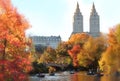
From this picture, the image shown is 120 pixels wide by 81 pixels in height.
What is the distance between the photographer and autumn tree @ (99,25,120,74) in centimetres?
7688

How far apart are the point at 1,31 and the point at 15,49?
1.66 metres

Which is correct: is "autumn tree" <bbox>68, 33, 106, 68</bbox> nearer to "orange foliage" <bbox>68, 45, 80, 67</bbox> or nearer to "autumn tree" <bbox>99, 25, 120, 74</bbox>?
"orange foliage" <bbox>68, 45, 80, 67</bbox>

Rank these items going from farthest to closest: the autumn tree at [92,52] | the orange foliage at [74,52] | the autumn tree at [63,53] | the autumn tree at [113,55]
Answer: the autumn tree at [63,53]
the orange foliage at [74,52]
the autumn tree at [92,52]
the autumn tree at [113,55]

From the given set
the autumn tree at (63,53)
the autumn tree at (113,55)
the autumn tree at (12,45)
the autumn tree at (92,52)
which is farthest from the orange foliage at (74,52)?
the autumn tree at (12,45)

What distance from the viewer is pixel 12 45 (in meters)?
29.2

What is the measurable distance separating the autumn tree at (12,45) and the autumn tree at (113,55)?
46.6 m

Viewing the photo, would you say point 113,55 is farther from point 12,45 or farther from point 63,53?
point 63,53

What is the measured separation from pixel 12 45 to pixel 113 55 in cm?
5076

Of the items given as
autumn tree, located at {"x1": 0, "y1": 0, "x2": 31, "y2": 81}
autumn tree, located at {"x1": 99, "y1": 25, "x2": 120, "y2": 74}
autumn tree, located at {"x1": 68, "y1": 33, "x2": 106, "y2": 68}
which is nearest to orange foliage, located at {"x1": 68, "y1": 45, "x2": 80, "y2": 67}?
autumn tree, located at {"x1": 68, "y1": 33, "x2": 106, "y2": 68}

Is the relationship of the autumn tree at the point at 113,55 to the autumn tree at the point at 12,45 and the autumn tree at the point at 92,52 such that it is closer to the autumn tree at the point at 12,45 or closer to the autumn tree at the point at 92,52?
the autumn tree at the point at 92,52

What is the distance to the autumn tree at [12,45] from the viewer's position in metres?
28.2

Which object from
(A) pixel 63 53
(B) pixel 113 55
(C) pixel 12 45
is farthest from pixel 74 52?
(C) pixel 12 45

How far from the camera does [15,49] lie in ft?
96.6

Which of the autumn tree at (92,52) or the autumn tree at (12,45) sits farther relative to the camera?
the autumn tree at (92,52)
